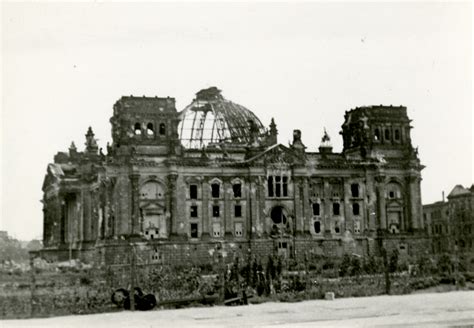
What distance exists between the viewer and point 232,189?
69.4 meters

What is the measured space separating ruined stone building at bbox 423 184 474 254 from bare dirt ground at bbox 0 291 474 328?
59956mm

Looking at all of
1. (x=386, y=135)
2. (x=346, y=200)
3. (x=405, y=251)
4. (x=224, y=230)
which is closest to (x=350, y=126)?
(x=386, y=135)

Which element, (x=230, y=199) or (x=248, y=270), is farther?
(x=230, y=199)

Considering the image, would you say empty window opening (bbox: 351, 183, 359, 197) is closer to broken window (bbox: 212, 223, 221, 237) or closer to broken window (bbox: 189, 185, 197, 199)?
broken window (bbox: 212, 223, 221, 237)

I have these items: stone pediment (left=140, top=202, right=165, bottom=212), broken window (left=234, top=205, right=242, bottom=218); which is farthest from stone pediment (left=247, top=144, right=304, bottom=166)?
stone pediment (left=140, top=202, right=165, bottom=212)

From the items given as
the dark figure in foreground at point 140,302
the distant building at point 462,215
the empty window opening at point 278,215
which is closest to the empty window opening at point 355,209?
the empty window opening at point 278,215

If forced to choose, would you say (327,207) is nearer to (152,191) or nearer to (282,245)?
(282,245)

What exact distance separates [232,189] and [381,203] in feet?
56.7

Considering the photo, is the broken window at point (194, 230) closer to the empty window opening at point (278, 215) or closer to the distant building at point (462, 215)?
the empty window opening at point (278, 215)

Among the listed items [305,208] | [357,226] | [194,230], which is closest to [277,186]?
[305,208]

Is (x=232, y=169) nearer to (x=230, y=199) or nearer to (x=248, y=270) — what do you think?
(x=230, y=199)

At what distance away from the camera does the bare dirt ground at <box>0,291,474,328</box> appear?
1105 inches

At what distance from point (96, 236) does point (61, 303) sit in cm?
4163

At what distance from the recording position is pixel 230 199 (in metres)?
69.3
